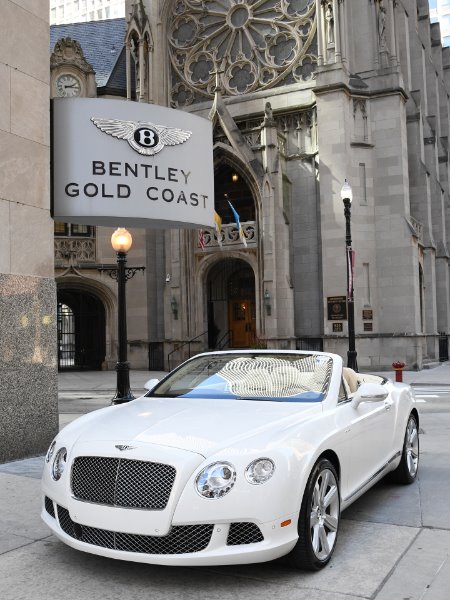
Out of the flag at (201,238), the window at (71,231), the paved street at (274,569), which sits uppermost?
the window at (71,231)

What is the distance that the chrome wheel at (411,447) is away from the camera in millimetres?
6855

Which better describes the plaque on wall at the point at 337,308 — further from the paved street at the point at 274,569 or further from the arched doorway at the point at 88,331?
the paved street at the point at 274,569

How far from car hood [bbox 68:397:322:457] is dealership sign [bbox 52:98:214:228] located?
4.38 m

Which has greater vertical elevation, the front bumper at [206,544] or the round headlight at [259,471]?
the round headlight at [259,471]

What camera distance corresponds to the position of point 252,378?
5691 mm

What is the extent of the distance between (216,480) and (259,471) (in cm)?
27

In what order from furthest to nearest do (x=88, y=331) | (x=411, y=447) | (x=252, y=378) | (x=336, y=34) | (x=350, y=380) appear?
(x=88, y=331), (x=336, y=34), (x=411, y=447), (x=350, y=380), (x=252, y=378)

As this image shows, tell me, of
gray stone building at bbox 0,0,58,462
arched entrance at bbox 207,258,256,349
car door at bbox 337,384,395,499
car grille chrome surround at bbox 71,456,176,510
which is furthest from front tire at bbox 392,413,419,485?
arched entrance at bbox 207,258,256,349

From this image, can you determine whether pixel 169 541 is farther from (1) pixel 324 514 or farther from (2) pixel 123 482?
(1) pixel 324 514

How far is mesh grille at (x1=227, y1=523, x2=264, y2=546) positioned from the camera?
3.96m

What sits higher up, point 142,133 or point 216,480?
point 142,133

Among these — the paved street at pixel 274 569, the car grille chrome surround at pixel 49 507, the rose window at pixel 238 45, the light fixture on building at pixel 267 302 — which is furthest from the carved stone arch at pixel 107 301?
the car grille chrome surround at pixel 49 507

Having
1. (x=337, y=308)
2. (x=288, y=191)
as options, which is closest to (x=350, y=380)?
(x=337, y=308)

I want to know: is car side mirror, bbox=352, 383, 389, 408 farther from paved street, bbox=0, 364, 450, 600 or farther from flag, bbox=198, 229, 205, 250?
flag, bbox=198, 229, 205, 250
